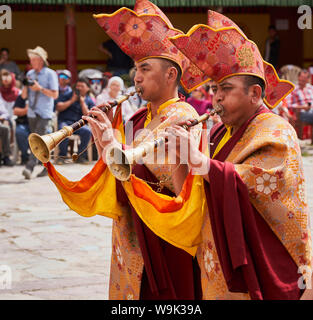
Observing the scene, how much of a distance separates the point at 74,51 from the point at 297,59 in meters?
6.65

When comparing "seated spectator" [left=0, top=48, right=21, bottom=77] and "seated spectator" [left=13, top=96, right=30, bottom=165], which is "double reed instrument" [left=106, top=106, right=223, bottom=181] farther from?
"seated spectator" [left=0, top=48, right=21, bottom=77]

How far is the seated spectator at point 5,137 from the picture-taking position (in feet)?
37.4

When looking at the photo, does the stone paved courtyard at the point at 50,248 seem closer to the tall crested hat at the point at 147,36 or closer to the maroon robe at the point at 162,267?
the maroon robe at the point at 162,267

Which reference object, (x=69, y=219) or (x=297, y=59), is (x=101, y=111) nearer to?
(x=69, y=219)

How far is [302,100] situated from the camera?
14.0m

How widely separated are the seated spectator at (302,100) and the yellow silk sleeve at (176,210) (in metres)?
11.2

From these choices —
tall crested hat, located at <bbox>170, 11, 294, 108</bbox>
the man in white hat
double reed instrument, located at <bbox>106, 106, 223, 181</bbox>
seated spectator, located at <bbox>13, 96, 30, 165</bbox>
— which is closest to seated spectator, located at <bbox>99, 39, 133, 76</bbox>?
seated spectator, located at <bbox>13, 96, 30, 165</bbox>

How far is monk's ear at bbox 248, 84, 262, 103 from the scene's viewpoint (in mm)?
2980

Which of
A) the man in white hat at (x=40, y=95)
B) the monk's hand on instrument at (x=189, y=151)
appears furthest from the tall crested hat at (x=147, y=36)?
the man in white hat at (x=40, y=95)

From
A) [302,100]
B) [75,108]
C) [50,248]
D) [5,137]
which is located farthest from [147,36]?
[302,100]

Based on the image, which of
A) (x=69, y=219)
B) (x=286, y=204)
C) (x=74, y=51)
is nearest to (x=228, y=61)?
(x=286, y=204)

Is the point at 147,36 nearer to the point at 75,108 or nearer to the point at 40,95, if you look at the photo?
the point at 40,95

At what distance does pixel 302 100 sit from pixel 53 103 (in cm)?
566

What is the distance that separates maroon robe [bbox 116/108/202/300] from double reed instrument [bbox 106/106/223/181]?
49 centimetres
